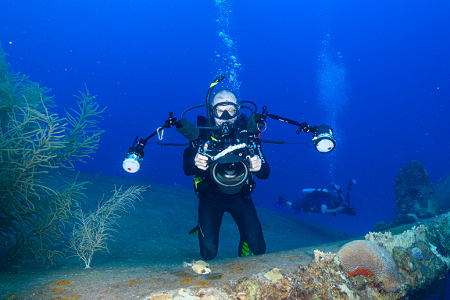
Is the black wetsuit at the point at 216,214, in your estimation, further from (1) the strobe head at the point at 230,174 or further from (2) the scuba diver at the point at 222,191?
(1) the strobe head at the point at 230,174

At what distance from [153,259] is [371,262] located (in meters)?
3.36

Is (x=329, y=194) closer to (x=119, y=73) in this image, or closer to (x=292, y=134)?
(x=292, y=134)

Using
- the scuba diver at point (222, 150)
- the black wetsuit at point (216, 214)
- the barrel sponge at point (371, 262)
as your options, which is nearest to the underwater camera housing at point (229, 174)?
the scuba diver at point (222, 150)

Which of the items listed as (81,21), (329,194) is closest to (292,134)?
(329,194)

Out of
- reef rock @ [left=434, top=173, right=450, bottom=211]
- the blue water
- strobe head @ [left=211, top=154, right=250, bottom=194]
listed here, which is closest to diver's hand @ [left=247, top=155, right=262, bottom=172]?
strobe head @ [left=211, top=154, right=250, bottom=194]

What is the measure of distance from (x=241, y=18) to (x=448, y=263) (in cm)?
8895

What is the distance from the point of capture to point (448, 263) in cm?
324

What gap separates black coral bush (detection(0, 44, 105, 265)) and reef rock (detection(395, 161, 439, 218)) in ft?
39.9

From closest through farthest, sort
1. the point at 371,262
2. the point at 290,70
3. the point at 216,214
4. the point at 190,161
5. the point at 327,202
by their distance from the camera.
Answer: the point at 371,262 < the point at 190,161 < the point at 216,214 < the point at 327,202 < the point at 290,70

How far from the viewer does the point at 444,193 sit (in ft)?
35.3

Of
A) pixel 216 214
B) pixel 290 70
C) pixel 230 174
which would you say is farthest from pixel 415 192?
pixel 290 70

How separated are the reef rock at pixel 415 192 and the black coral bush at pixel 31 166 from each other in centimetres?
1217

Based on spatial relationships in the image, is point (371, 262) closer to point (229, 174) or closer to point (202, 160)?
point (229, 174)

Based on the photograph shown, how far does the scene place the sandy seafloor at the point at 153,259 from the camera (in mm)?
1754
